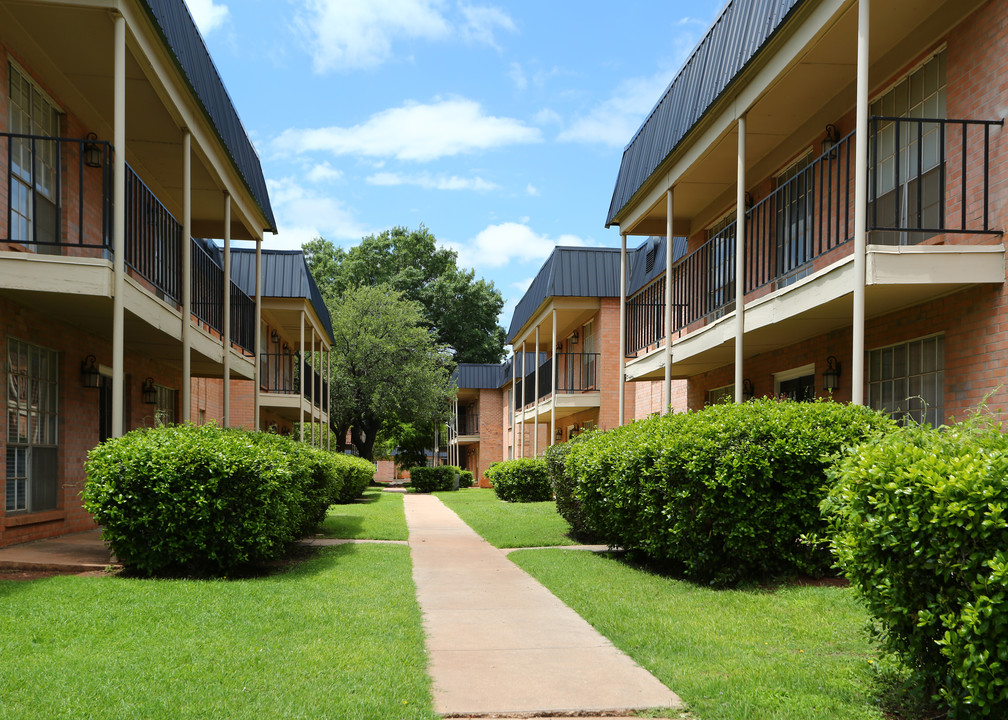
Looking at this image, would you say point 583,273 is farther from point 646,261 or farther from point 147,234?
point 147,234

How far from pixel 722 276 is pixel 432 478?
22.9 meters

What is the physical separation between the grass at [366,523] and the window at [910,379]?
6860 millimetres

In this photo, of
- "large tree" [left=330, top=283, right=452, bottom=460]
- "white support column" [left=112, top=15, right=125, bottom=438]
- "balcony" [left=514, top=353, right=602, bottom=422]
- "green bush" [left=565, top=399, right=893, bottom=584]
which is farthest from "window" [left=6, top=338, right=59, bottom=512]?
"large tree" [left=330, top=283, right=452, bottom=460]

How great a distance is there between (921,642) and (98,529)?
11.1 metres

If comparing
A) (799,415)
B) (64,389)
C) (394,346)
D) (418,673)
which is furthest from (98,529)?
(394,346)

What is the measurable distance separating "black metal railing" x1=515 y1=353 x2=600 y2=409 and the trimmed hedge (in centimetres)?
1549

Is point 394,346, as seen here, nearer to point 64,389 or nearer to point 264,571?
point 64,389

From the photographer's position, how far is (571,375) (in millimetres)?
26422

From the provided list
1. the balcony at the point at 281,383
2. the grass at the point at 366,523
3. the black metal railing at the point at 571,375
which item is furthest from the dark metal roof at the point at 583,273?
the grass at the point at 366,523

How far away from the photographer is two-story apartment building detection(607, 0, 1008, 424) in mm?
7621

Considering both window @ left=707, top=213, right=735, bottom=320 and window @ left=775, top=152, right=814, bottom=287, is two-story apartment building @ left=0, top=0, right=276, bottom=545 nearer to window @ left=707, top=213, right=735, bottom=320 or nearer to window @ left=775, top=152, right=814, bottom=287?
window @ left=707, top=213, right=735, bottom=320

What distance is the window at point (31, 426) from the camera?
9.63 m

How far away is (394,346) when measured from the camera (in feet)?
113

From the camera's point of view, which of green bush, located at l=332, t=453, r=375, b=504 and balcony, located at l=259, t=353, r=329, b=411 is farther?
balcony, located at l=259, t=353, r=329, b=411
